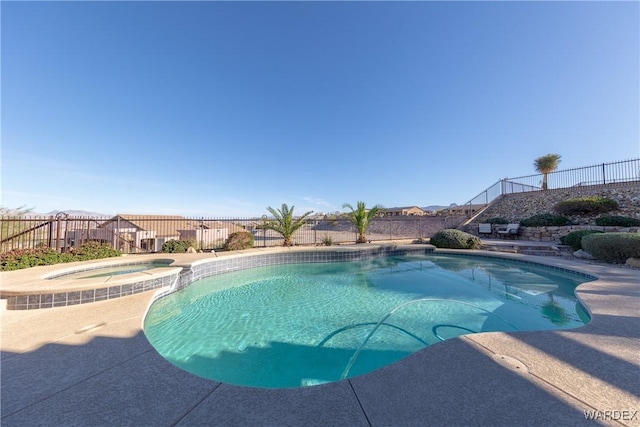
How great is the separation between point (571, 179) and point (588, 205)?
13.6 ft

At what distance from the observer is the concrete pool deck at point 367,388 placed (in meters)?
1.40

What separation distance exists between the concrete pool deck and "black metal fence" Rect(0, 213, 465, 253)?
6357 mm

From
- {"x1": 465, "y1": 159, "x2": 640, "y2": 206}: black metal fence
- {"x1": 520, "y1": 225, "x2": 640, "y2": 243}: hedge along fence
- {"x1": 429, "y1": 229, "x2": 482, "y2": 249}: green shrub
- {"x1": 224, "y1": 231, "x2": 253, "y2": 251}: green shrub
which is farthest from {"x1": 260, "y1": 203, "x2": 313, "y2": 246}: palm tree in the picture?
{"x1": 465, "y1": 159, "x2": 640, "y2": 206}: black metal fence

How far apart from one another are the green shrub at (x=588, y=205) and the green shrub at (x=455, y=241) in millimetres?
5700

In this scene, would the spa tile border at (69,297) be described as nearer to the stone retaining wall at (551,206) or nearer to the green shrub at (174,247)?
the green shrub at (174,247)

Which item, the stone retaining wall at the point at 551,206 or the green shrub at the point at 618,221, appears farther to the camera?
the stone retaining wall at the point at 551,206

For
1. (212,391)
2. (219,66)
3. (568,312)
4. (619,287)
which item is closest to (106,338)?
(212,391)

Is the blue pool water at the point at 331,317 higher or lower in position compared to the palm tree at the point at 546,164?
lower

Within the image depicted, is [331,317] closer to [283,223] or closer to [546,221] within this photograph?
[283,223]

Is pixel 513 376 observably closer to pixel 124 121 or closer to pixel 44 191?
pixel 124 121

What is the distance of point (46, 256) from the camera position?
5.89 meters

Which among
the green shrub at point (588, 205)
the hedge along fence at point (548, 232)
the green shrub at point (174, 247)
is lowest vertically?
the green shrub at point (174, 247)

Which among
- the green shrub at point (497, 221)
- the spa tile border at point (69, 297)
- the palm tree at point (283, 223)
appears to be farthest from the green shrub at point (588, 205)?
the spa tile border at point (69, 297)

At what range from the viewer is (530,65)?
27.8 ft
